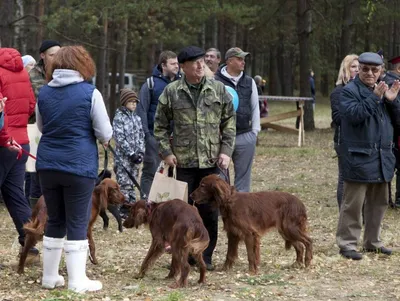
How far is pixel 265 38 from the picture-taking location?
1572 inches

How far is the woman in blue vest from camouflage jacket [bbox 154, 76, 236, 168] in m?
1.11

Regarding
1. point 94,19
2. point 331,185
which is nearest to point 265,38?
point 94,19

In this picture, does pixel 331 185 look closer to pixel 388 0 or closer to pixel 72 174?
pixel 72 174

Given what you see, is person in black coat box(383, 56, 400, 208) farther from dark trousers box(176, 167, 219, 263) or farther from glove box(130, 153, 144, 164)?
glove box(130, 153, 144, 164)

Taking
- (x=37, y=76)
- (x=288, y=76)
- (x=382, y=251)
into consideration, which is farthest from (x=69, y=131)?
(x=288, y=76)

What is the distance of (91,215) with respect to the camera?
8.00m

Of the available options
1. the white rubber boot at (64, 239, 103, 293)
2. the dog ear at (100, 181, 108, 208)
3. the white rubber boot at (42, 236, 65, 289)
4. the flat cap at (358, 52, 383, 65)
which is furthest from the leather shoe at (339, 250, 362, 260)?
the white rubber boot at (42, 236, 65, 289)

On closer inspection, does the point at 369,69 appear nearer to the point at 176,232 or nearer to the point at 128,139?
the point at 176,232

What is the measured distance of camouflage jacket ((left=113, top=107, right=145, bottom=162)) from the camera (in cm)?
1055

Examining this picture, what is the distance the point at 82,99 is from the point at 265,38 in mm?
34132

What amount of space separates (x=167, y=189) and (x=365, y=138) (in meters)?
2.08

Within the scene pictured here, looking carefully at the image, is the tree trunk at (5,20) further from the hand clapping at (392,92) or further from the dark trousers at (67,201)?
the dark trousers at (67,201)

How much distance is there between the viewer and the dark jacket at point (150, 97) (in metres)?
10.4

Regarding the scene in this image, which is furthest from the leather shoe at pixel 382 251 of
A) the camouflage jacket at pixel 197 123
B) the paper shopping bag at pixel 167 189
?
the paper shopping bag at pixel 167 189
